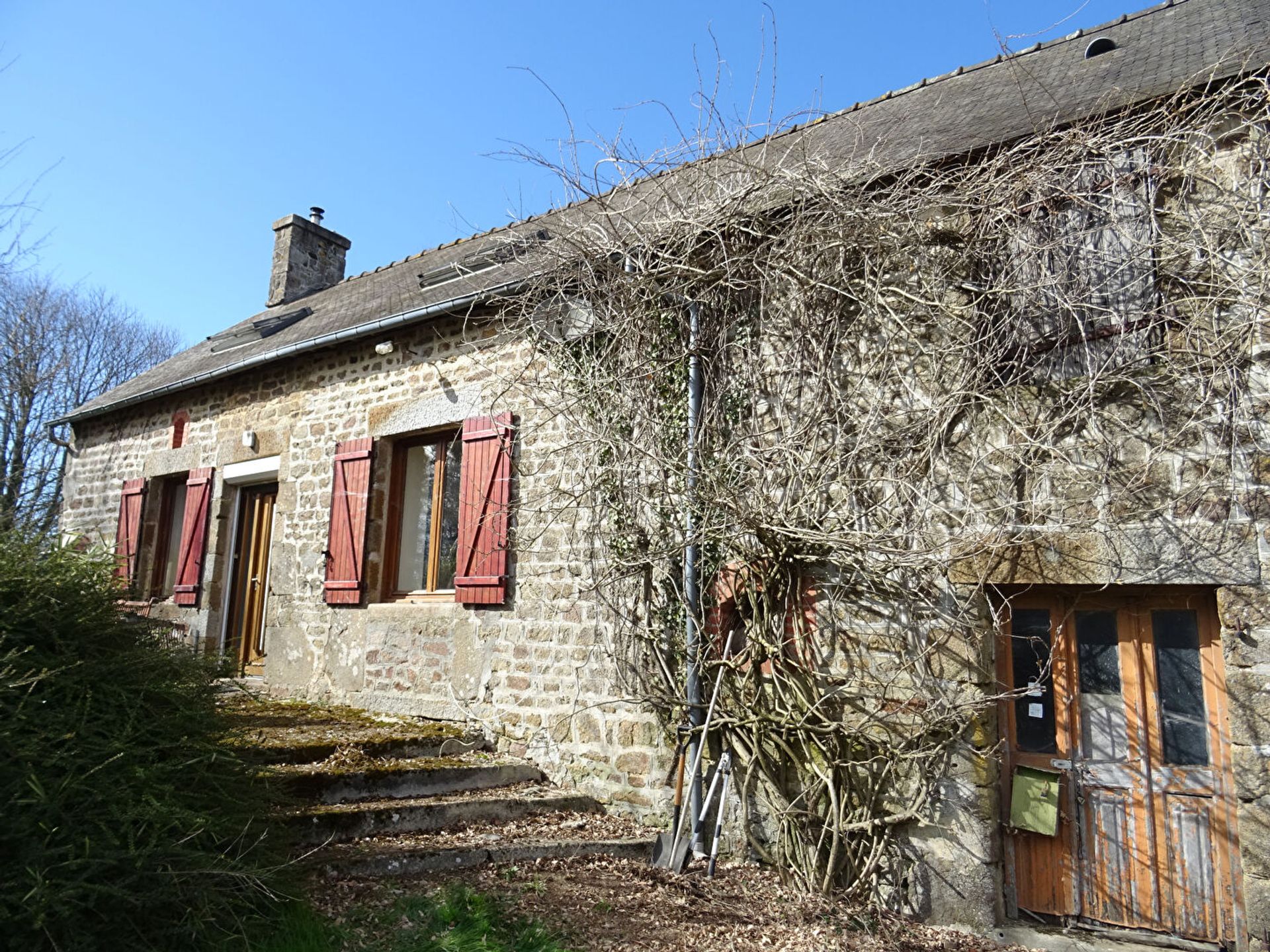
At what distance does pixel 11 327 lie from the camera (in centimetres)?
1970

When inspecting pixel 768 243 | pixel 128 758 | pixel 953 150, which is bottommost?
pixel 128 758

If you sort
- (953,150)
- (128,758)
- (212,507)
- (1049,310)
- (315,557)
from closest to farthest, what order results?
(128,758) → (1049,310) → (953,150) → (315,557) → (212,507)

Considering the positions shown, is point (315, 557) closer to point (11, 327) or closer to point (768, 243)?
point (768, 243)

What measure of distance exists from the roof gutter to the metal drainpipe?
148 cm

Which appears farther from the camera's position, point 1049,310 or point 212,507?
point 212,507

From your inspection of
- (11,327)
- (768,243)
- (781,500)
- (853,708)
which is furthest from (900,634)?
(11,327)

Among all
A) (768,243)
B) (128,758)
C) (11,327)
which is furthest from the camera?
(11,327)

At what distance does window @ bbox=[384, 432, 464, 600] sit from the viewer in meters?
6.38

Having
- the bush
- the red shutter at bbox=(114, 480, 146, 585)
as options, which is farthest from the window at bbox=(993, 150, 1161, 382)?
the red shutter at bbox=(114, 480, 146, 585)

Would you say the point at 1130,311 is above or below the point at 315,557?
above

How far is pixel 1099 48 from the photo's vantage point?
5668 mm

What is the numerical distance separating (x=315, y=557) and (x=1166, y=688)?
→ 19.0 ft

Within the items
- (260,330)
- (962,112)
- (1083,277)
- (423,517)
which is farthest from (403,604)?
(962,112)

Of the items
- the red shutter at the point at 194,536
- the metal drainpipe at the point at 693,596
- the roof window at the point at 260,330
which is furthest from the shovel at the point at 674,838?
the roof window at the point at 260,330
